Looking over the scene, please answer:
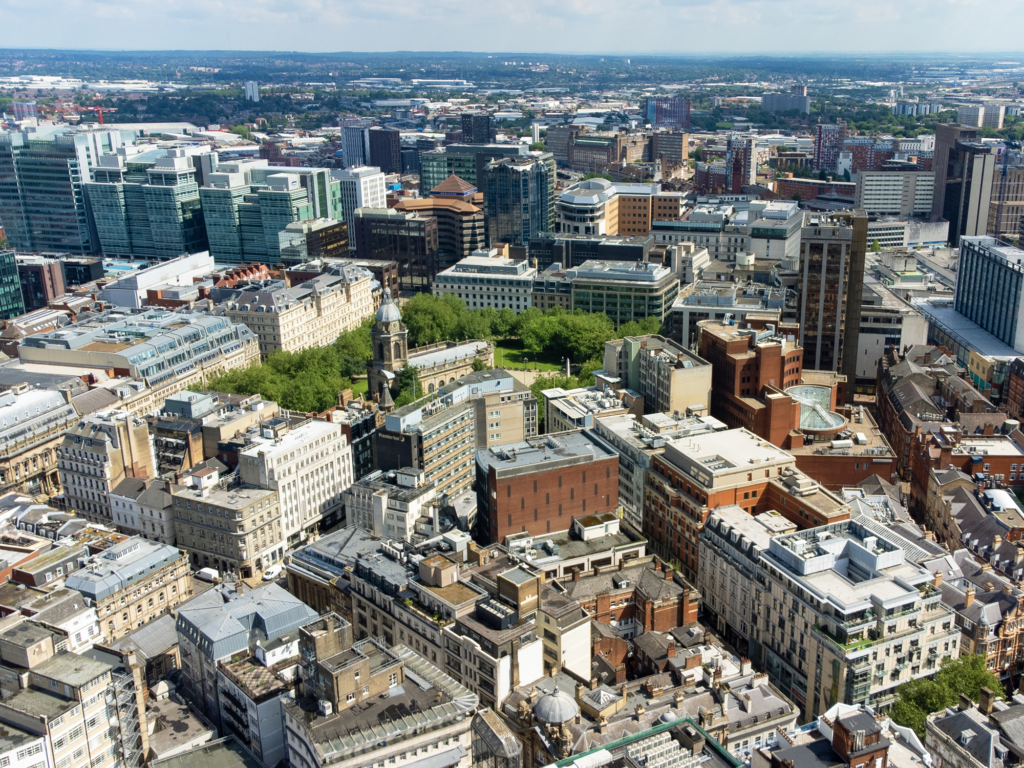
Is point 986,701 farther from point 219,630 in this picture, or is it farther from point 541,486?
point 219,630

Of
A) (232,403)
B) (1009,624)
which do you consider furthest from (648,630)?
(232,403)

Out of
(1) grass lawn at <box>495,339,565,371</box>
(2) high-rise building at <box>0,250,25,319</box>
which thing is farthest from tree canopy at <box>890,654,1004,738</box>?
(2) high-rise building at <box>0,250,25,319</box>

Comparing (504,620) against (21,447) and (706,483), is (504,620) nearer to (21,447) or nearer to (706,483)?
(706,483)

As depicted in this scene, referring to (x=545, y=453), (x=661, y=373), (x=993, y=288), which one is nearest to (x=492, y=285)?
(x=661, y=373)

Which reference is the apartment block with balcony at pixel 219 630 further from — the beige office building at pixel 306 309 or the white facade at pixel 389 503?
the beige office building at pixel 306 309

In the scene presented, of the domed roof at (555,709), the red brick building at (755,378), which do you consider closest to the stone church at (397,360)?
the red brick building at (755,378)

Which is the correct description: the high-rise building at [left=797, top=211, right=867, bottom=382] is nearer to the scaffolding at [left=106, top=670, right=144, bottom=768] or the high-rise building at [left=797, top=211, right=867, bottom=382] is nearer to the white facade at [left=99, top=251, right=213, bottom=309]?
the scaffolding at [left=106, top=670, right=144, bottom=768]
